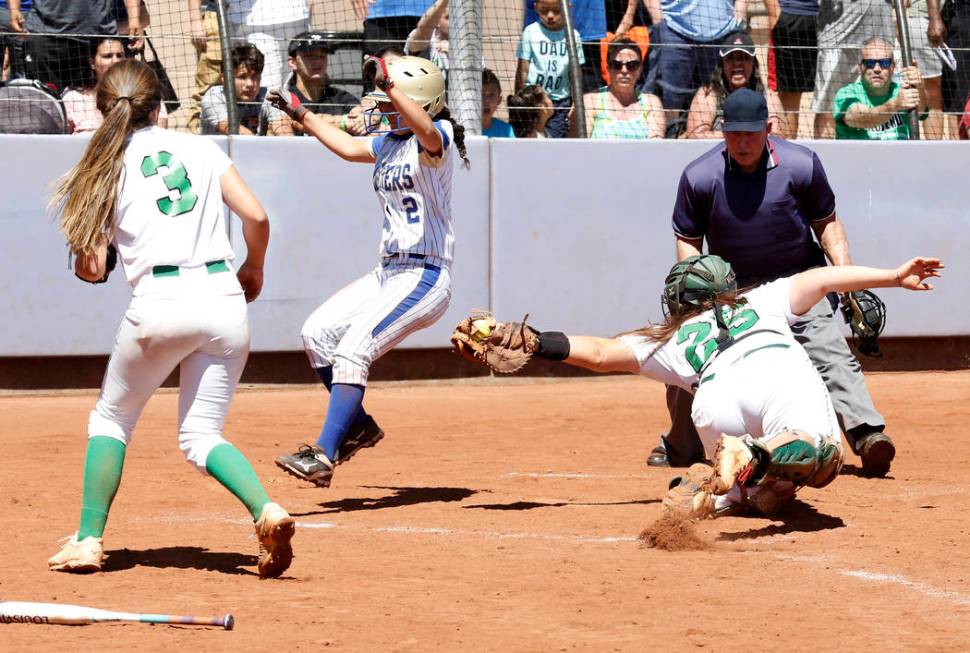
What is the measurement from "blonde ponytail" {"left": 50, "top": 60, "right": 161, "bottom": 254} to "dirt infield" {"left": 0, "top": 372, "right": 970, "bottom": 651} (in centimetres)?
123

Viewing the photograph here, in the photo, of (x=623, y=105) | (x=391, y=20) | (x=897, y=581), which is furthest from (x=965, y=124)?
(x=897, y=581)

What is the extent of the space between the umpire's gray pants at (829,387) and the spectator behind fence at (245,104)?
15.4 feet

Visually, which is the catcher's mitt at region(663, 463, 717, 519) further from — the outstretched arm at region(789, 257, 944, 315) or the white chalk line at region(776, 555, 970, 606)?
the outstretched arm at region(789, 257, 944, 315)

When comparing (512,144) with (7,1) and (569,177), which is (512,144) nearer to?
(569,177)

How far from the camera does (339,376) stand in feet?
21.7

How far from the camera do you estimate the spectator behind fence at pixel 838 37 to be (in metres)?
11.9

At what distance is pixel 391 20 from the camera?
1142cm

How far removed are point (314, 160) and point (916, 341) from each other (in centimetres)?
543

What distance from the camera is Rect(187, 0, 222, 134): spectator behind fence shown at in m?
11.0

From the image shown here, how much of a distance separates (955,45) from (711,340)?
303 inches

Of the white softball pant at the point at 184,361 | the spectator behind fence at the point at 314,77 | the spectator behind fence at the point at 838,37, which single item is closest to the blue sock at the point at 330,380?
the white softball pant at the point at 184,361

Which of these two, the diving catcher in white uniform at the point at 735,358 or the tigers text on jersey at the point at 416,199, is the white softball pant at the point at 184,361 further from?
the tigers text on jersey at the point at 416,199

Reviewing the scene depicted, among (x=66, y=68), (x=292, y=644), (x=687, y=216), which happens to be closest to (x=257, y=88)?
(x=66, y=68)

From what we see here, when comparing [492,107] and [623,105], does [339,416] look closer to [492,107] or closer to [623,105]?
[492,107]
